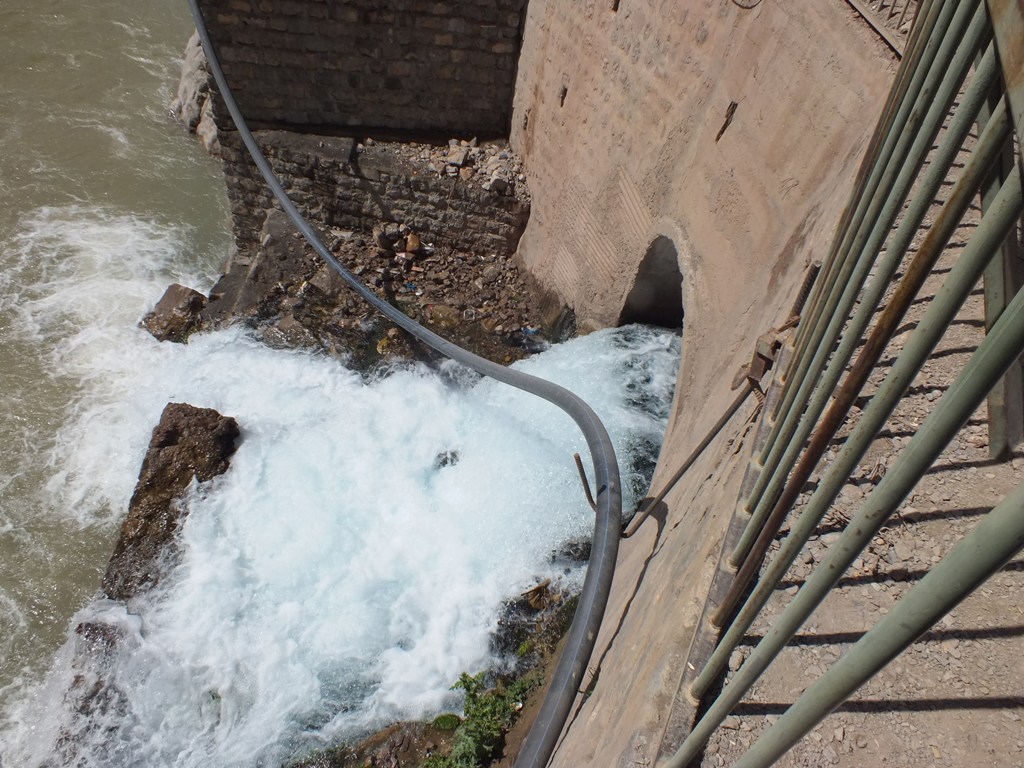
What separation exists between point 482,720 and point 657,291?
12.7 feet

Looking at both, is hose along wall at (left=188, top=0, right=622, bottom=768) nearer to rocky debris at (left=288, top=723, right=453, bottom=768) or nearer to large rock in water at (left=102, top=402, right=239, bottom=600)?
rocky debris at (left=288, top=723, right=453, bottom=768)

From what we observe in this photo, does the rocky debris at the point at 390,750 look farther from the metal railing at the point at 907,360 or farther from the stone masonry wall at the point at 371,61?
the stone masonry wall at the point at 371,61

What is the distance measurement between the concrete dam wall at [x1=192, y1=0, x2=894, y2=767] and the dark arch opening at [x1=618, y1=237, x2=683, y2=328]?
0.02m

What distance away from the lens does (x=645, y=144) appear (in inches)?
199

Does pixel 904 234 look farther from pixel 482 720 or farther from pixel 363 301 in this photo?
pixel 363 301

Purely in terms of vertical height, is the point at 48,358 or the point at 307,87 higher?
the point at 307,87

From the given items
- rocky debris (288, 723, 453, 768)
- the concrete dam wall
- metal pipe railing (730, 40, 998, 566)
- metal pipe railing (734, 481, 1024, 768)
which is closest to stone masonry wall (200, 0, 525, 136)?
the concrete dam wall

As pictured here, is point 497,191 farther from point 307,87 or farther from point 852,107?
point 852,107

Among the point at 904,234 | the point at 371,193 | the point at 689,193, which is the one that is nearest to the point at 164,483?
the point at 371,193

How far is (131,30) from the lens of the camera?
12258 millimetres

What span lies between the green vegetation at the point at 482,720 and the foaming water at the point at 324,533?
186 millimetres

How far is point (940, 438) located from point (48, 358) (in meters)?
8.42

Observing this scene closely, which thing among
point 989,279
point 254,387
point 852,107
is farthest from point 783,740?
point 254,387

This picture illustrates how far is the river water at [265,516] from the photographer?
4344 mm
